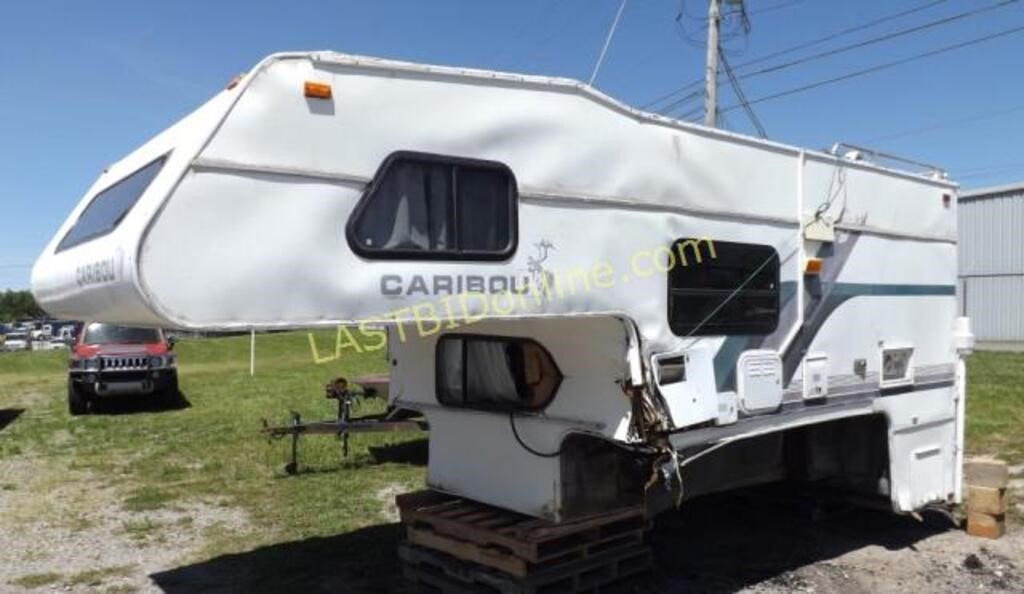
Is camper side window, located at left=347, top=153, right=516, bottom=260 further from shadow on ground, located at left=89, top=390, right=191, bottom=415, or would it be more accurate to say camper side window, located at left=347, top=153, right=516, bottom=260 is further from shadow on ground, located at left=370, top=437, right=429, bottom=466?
shadow on ground, located at left=89, top=390, right=191, bottom=415

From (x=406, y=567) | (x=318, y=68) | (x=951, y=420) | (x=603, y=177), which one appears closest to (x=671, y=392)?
(x=603, y=177)

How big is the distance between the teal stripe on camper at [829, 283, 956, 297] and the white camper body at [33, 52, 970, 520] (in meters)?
0.02

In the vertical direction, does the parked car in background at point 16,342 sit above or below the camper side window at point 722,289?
below

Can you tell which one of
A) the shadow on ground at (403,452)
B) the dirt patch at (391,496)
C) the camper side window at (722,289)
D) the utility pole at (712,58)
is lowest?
the dirt patch at (391,496)

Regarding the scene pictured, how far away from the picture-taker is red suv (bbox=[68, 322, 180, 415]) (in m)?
14.8

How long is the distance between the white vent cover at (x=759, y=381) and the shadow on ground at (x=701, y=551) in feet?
4.28

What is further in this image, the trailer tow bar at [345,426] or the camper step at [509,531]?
the trailer tow bar at [345,426]

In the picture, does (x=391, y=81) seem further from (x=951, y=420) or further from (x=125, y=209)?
(x=951, y=420)

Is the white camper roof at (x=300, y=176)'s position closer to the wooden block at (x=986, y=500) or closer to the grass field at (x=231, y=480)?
the grass field at (x=231, y=480)

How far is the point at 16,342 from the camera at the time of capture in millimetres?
44906

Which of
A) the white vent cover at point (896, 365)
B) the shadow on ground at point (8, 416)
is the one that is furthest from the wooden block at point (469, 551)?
the shadow on ground at point (8, 416)

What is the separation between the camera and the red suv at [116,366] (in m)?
14.8

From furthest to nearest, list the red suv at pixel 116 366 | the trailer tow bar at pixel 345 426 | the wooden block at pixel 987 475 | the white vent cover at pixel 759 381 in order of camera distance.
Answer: the red suv at pixel 116 366, the trailer tow bar at pixel 345 426, the wooden block at pixel 987 475, the white vent cover at pixel 759 381

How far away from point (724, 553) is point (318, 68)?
14.9 feet
